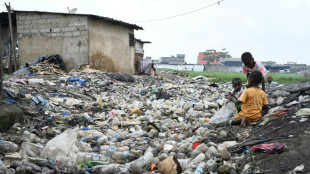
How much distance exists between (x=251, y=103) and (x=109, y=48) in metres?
9.94

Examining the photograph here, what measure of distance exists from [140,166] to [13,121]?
2.04 m

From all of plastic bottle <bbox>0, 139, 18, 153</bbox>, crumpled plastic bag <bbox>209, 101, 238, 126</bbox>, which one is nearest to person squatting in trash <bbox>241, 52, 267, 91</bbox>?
crumpled plastic bag <bbox>209, 101, 238, 126</bbox>

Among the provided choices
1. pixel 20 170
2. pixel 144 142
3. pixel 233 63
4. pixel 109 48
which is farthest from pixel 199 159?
pixel 233 63

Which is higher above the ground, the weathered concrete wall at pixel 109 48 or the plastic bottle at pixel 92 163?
the weathered concrete wall at pixel 109 48

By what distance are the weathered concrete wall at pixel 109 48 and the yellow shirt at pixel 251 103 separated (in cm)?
865

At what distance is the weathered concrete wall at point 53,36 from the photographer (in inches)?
432

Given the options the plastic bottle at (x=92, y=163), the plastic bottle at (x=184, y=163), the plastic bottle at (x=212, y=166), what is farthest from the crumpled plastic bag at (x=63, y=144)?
the plastic bottle at (x=212, y=166)

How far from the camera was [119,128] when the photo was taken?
4.14 meters

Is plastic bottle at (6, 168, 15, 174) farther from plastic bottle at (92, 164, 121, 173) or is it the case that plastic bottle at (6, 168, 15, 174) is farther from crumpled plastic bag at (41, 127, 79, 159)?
plastic bottle at (92, 164, 121, 173)

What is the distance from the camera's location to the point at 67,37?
439 inches

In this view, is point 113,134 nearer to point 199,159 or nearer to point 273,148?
point 199,159

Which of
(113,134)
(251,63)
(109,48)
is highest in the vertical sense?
(109,48)

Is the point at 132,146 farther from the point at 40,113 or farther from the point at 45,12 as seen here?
the point at 45,12

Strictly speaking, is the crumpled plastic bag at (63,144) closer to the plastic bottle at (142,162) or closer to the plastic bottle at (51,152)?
the plastic bottle at (51,152)
